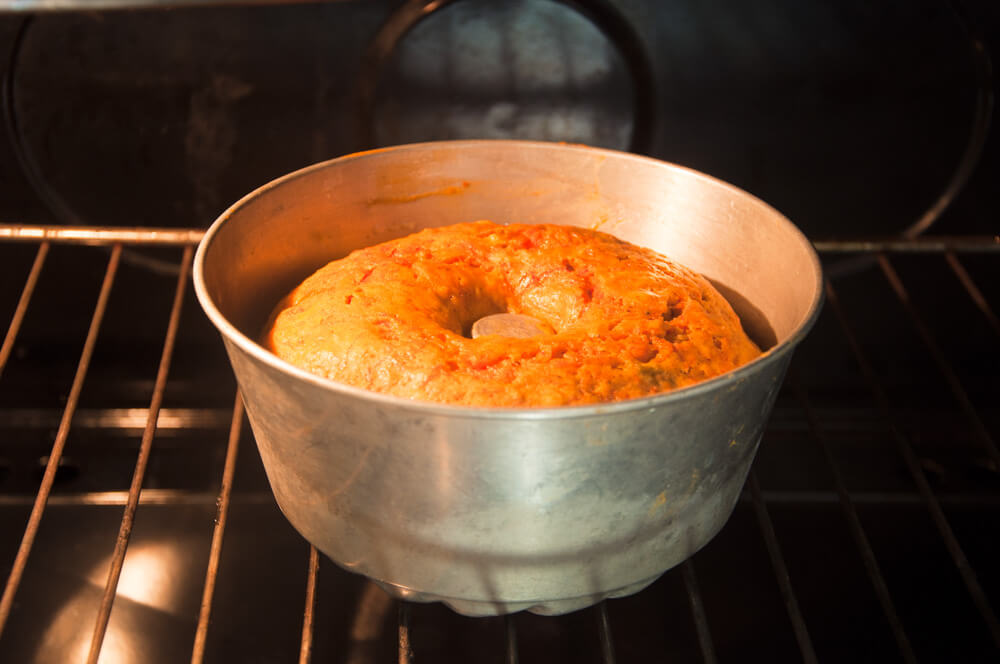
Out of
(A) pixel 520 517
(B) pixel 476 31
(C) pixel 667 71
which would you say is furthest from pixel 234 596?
(C) pixel 667 71

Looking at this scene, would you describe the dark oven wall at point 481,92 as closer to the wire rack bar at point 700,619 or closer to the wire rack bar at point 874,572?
the wire rack bar at point 874,572

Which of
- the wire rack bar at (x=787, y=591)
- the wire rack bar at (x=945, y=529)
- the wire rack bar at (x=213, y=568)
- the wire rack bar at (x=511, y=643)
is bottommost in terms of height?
the wire rack bar at (x=511, y=643)

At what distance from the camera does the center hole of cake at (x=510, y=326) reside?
1087 millimetres

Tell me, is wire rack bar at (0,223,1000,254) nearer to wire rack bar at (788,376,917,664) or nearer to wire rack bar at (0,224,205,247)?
wire rack bar at (0,224,205,247)

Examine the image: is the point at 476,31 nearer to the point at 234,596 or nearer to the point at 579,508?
the point at 579,508

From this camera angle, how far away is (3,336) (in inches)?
67.3

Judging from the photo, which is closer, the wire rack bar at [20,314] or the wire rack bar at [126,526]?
the wire rack bar at [126,526]

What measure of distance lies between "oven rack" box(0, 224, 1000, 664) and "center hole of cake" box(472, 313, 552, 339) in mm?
385

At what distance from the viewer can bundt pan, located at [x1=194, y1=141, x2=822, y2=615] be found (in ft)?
2.54

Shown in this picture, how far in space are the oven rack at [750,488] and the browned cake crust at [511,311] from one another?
275 millimetres

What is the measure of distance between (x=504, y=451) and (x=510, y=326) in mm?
358

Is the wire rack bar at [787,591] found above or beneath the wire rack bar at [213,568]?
above

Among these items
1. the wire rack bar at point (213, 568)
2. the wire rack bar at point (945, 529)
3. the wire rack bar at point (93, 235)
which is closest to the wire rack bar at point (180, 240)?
the wire rack bar at point (93, 235)

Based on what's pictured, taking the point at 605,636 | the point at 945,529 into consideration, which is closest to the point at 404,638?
the point at 605,636
